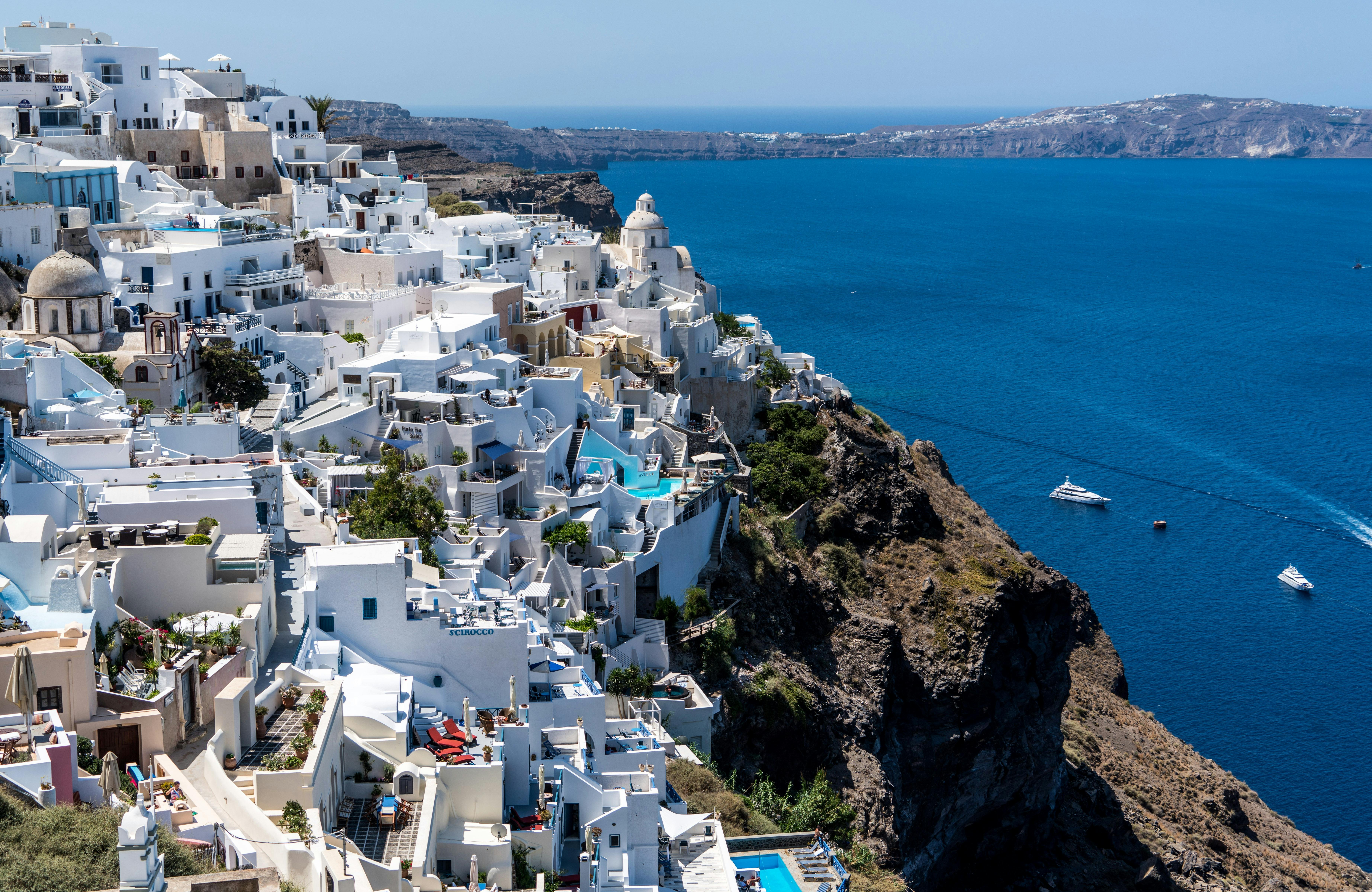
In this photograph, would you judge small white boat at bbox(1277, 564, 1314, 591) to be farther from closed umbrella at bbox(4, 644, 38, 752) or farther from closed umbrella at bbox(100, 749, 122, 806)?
closed umbrella at bbox(4, 644, 38, 752)

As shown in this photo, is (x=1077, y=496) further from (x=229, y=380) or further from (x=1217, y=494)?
(x=229, y=380)

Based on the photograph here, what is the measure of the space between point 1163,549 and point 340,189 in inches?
1833

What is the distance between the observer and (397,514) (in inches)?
1357

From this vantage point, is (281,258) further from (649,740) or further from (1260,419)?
(1260,419)

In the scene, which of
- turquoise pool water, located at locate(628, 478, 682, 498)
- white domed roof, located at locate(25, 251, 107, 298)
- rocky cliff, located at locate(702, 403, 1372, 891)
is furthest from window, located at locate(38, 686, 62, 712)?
rocky cliff, located at locate(702, 403, 1372, 891)

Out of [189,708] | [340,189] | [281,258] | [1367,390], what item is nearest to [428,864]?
[189,708]

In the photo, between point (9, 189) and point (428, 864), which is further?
point (9, 189)

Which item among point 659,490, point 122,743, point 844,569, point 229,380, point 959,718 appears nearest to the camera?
point 122,743

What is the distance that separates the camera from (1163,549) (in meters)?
78.2

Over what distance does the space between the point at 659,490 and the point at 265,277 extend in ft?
46.3

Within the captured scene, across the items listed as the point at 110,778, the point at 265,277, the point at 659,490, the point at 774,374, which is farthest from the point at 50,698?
the point at 774,374

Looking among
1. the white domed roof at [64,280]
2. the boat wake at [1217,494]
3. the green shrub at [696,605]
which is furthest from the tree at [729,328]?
the boat wake at [1217,494]

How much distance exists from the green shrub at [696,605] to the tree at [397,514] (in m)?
8.25

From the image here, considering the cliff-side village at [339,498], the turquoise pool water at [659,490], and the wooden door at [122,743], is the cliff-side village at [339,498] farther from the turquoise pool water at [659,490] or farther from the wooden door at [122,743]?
the turquoise pool water at [659,490]
